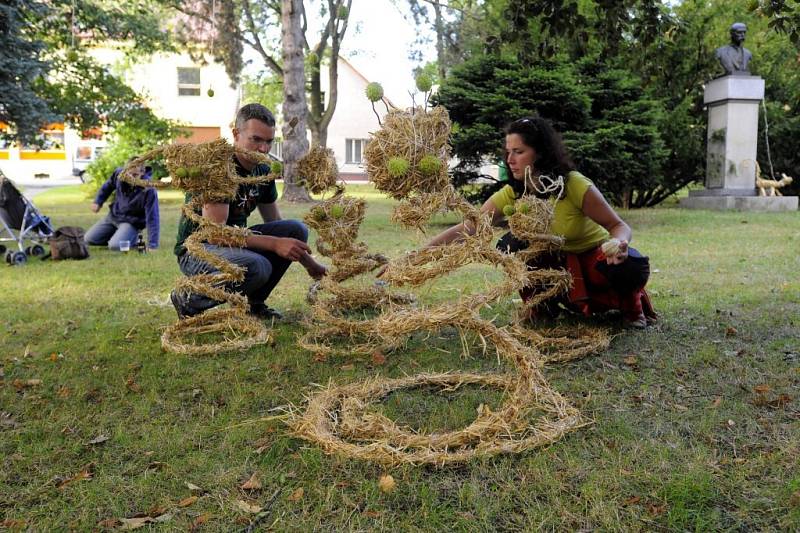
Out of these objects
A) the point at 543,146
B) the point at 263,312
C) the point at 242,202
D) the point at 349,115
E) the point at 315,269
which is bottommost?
the point at 263,312

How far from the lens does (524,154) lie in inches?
157

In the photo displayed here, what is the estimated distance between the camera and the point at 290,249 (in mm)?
4105

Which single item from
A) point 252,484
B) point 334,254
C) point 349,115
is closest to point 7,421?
point 252,484

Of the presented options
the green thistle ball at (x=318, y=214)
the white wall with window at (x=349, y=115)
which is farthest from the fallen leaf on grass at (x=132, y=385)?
the white wall with window at (x=349, y=115)

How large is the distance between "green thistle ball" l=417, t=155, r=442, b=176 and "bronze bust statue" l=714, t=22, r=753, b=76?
44.1 ft

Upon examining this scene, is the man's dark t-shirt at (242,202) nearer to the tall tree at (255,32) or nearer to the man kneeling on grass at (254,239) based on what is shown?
the man kneeling on grass at (254,239)

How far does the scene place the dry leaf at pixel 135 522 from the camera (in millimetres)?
2139

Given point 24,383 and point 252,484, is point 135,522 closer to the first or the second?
point 252,484

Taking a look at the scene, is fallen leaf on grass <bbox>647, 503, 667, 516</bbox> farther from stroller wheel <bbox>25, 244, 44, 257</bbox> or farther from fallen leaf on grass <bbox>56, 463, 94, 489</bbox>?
stroller wheel <bbox>25, 244, 44, 257</bbox>

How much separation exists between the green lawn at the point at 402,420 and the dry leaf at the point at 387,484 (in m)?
0.03

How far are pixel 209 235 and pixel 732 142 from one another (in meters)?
13.2

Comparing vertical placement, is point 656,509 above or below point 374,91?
below

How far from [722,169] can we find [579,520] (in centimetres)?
1397

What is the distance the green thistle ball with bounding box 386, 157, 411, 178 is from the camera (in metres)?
2.63
